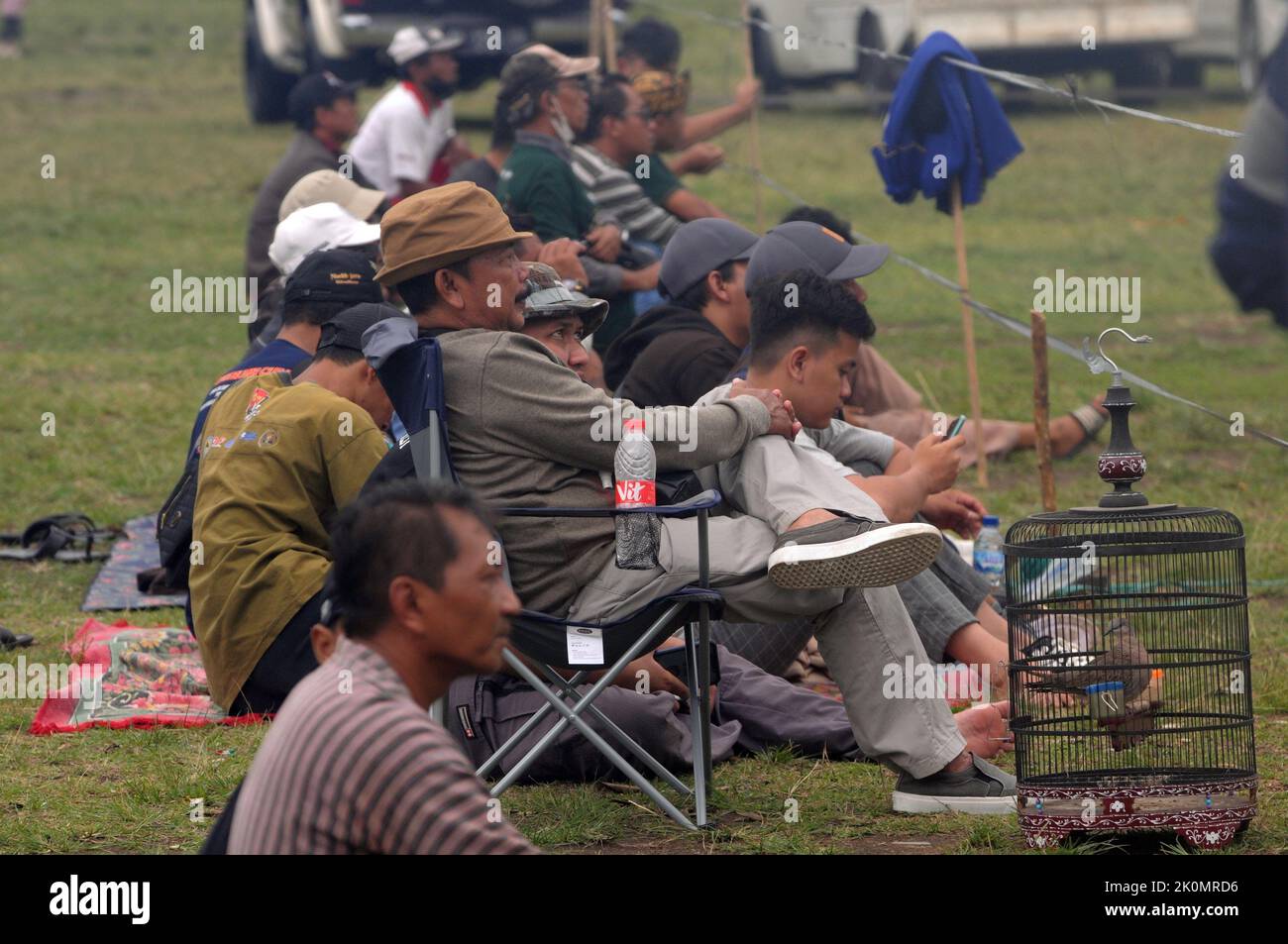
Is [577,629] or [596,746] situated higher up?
[577,629]

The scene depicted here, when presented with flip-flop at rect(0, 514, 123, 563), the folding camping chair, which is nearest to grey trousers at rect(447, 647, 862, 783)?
the folding camping chair

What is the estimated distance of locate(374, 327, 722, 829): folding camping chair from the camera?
432cm

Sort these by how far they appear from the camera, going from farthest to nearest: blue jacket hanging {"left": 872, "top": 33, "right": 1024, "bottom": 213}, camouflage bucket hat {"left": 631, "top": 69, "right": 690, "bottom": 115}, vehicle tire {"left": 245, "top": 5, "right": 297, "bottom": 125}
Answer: vehicle tire {"left": 245, "top": 5, "right": 297, "bottom": 125}, camouflage bucket hat {"left": 631, "top": 69, "right": 690, "bottom": 115}, blue jacket hanging {"left": 872, "top": 33, "right": 1024, "bottom": 213}

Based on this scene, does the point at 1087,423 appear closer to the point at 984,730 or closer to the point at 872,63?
the point at 984,730

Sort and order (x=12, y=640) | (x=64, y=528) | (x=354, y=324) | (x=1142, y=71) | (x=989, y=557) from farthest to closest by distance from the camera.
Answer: (x=1142, y=71) < (x=64, y=528) < (x=989, y=557) < (x=12, y=640) < (x=354, y=324)

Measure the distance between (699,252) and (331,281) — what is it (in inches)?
46.4

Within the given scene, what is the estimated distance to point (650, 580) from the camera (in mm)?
4430

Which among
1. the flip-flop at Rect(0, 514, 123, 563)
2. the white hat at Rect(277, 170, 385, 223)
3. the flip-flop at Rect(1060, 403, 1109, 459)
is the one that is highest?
the white hat at Rect(277, 170, 385, 223)

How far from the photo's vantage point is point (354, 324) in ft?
17.4

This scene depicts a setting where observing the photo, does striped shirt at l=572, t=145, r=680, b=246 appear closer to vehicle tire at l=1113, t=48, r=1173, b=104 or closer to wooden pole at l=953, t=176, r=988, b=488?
wooden pole at l=953, t=176, r=988, b=488

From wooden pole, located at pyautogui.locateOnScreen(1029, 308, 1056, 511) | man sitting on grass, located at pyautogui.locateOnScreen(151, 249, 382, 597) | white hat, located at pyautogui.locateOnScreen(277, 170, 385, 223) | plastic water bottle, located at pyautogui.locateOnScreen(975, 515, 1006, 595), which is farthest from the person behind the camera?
white hat, located at pyautogui.locateOnScreen(277, 170, 385, 223)

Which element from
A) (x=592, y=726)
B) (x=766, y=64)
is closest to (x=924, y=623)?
(x=592, y=726)

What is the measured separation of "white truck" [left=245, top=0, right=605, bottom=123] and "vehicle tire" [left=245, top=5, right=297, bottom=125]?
38cm

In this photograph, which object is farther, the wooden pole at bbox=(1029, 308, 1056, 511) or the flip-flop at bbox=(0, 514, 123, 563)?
the flip-flop at bbox=(0, 514, 123, 563)
